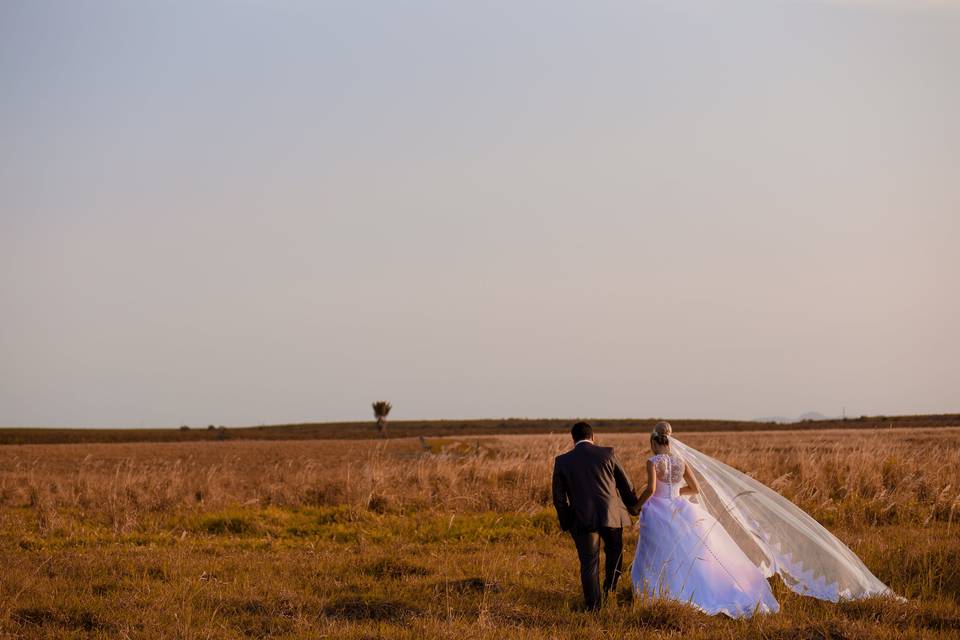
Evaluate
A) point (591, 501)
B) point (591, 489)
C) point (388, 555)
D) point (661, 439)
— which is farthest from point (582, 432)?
point (388, 555)

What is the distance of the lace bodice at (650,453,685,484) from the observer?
10111mm

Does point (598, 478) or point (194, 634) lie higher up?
point (598, 478)

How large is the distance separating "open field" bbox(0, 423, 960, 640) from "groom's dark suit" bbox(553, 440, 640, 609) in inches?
20.7

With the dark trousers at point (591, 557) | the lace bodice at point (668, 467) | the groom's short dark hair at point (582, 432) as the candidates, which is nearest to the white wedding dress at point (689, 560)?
the lace bodice at point (668, 467)

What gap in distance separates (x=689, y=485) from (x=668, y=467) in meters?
0.48

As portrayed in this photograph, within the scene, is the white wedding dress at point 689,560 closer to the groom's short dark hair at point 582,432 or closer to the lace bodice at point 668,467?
the lace bodice at point 668,467

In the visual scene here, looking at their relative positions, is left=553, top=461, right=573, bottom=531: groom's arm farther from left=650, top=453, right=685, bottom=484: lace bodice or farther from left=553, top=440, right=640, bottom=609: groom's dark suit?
left=650, top=453, right=685, bottom=484: lace bodice

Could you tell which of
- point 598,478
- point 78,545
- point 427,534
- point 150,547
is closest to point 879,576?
point 598,478

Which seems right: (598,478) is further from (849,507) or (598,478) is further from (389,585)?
(849,507)

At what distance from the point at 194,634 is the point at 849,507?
43.3ft

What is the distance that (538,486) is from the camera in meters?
20.2

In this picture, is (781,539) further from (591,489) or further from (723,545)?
(591,489)

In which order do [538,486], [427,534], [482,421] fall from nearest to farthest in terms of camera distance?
[427,534] → [538,486] → [482,421]

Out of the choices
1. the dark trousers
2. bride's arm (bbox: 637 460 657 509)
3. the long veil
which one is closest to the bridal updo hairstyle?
bride's arm (bbox: 637 460 657 509)
